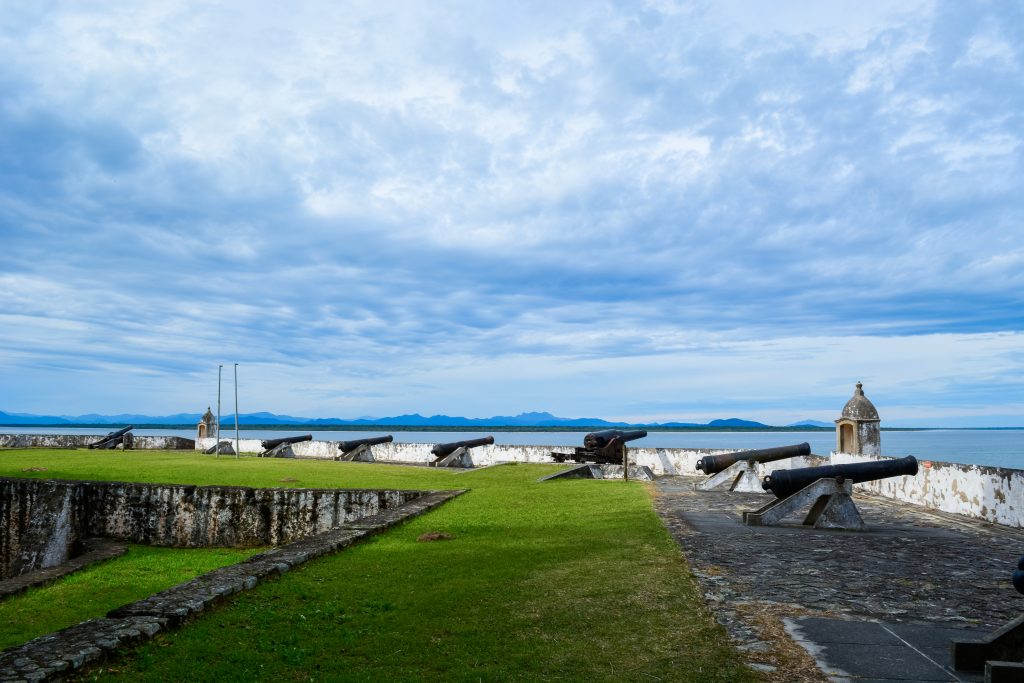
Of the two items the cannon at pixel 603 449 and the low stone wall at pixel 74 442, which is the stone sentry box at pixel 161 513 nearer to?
the cannon at pixel 603 449

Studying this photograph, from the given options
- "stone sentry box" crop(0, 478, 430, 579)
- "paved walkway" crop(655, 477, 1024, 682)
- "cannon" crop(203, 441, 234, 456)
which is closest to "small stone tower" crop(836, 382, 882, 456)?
"paved walkway" crop(655, 477, 1024, 682)

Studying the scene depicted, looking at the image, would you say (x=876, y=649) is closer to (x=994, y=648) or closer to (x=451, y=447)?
(x=994, y=648)

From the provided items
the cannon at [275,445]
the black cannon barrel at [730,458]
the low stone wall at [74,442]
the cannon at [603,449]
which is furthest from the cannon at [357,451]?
the black cannon barrel at [730,458]

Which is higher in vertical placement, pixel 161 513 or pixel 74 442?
pixel 74 442

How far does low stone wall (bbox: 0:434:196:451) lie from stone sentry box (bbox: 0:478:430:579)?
73.6 feet

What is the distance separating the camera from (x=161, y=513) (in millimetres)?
18453

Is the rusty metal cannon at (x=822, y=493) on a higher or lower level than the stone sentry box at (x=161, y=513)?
higher

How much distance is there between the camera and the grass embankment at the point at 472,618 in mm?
4477

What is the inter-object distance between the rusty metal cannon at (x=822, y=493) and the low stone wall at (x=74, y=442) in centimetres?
3705

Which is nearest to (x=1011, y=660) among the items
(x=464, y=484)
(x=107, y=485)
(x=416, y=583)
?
(x=416, y=583)

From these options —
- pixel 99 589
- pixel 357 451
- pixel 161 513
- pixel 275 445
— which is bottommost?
pixel 99 589

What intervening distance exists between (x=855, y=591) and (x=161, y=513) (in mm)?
16927

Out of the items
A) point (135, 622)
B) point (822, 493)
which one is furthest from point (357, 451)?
point (135, 622)

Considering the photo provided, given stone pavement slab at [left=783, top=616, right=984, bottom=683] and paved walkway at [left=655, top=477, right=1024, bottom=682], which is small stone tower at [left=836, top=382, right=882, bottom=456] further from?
stone pavement slab at [left=783, top=616, right=984, bottom=683]
